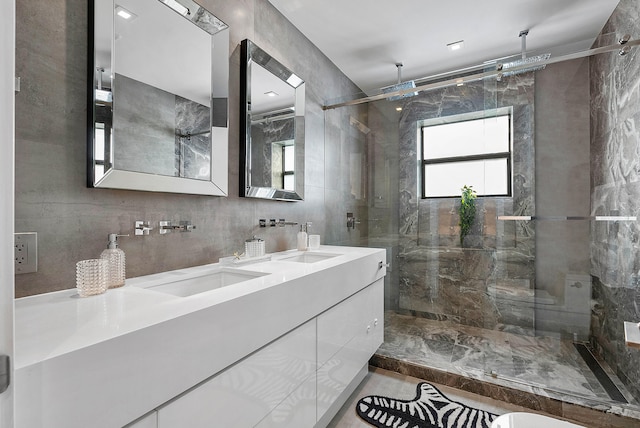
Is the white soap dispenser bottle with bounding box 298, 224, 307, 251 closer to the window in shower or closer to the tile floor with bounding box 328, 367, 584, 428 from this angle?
the tile floor with bounding box 328, 367, 584, 428

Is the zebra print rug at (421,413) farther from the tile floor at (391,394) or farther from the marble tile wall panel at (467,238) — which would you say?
the marble tile wall panel at (467,238)

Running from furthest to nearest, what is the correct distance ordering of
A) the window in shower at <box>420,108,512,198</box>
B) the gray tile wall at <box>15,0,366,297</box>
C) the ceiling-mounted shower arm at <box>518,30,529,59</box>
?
the window in shower at <box>420,108,512,198</box> < the ceiling-mounted shower arm at <box>518,30,529,59</box> < the gray tile wall at <box>15,0,366,297</box>

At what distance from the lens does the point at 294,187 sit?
85.8 inches

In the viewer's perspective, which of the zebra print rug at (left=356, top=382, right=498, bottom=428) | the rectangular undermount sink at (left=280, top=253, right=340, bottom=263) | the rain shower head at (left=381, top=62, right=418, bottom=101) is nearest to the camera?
the zebra print rug at (left=356, top=382, right=498, bottom=428)

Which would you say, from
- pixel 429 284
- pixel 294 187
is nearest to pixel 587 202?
pixel 429 284

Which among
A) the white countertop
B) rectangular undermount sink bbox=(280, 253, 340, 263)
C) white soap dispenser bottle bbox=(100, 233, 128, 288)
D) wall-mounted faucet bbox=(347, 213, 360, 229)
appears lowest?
rectangular undermount sink bbox=(280, 253, 340, 263)

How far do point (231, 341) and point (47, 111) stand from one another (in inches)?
36.8

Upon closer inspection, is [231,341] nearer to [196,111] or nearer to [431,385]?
[196,111]

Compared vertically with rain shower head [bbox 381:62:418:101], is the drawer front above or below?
below

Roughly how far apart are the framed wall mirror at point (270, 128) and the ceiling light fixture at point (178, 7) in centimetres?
38

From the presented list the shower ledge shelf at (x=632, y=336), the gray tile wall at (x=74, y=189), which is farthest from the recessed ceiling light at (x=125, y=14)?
the shower ledge shelf at (x=632, y=336)

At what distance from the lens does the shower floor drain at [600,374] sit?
172cm

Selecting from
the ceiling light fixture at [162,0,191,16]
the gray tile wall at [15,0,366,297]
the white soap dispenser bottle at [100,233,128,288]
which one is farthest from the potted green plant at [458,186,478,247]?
the white soap dispenser bottle at [100,233,128,288]

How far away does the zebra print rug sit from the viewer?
1694mm
